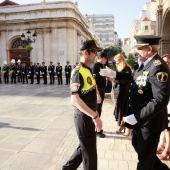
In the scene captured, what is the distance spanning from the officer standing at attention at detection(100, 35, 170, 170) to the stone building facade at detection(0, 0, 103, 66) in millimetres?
26495

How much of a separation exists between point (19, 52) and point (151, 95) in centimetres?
2993

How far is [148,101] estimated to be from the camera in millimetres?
2594

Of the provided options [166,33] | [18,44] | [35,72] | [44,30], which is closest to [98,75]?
[166,33]

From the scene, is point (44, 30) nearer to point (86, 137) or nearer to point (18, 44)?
point (18, 44)

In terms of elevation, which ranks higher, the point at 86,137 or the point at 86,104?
the point at 86,104

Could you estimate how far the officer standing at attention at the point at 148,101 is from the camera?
237 cm

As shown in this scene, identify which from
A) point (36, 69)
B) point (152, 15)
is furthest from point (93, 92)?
point (152, 15)

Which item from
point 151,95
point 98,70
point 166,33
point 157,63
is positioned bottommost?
point 151,95

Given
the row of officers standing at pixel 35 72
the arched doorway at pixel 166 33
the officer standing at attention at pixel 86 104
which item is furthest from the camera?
the row of officers standing at pixel 35 72

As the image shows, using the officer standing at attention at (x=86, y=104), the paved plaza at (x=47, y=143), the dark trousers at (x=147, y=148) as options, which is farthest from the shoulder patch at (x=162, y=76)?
the paved plaza at (x=47, y=143)

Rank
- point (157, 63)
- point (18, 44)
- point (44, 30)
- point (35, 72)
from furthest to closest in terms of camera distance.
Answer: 1. point (18, 44)
2. point (44, 30)
3. point (35, 72)
4. point (157, 63)

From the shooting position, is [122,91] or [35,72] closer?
[122,91]

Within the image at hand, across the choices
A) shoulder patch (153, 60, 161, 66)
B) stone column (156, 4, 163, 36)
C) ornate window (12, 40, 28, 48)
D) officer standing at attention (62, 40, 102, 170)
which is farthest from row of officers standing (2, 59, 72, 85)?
shoulder patch (153, 60, 161, 66)

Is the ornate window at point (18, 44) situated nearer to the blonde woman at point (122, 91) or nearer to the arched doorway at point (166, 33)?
the arched doorway at point (166, 33)
